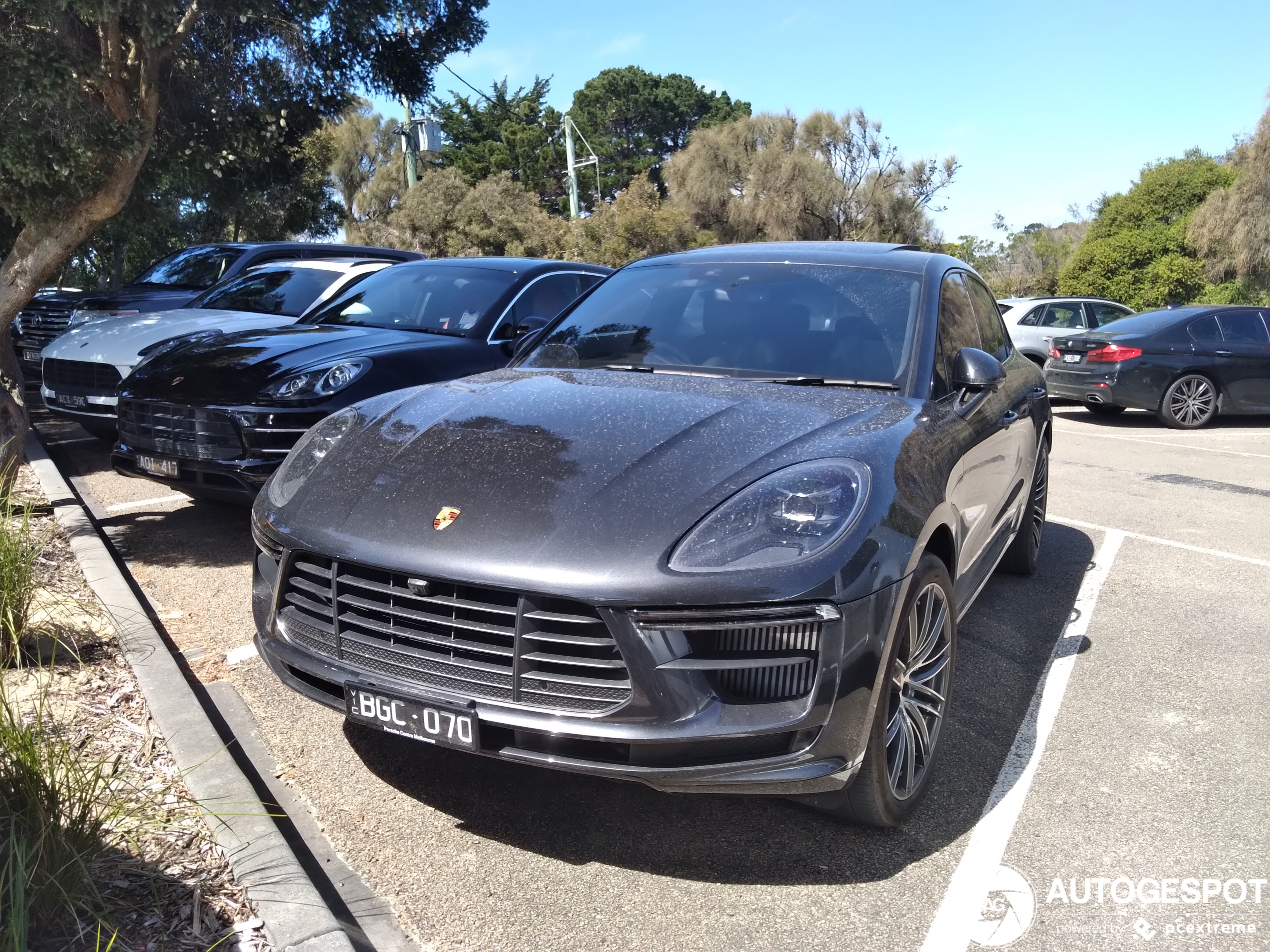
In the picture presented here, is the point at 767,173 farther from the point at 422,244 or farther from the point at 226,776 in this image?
the point at 226,776

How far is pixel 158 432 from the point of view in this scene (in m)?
5.70

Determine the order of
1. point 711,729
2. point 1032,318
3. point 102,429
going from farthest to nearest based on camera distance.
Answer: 1. point 1032,318
2. point 102,429
3. point 711,729

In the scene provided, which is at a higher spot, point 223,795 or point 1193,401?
point 1193,401

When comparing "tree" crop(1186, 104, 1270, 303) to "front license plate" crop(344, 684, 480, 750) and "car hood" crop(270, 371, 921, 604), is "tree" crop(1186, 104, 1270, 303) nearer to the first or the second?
"car hood" crop(270, 371, 921, 604)

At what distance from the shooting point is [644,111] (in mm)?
74875

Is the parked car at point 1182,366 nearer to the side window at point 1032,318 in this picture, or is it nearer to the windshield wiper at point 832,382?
the side window at point 1032,318

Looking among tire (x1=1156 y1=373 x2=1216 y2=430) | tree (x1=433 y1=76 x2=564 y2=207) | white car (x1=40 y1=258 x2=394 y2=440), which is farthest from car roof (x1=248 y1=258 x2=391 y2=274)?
A: tree (x1=433 y1=76 x2=564 y2=207)

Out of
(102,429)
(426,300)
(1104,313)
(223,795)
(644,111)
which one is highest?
(644,111)

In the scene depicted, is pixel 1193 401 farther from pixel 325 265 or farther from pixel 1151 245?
pixel 1151 245

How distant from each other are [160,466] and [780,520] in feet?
13.6

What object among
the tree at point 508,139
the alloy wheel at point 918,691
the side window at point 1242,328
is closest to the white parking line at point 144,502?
the alloy wheel at point 918,691

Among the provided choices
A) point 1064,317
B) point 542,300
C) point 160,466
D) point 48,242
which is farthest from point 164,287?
point 1064,317

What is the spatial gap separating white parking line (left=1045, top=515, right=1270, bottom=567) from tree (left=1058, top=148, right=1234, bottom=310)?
27348 millimetres

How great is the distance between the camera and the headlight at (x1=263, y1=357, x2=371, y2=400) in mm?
5523
